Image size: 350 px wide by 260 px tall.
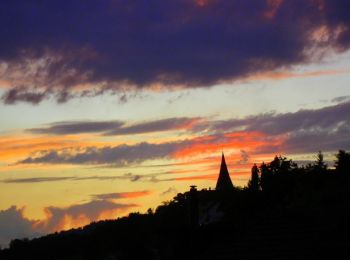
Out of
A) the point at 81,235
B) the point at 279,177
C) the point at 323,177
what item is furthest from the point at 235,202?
the point at 81,235

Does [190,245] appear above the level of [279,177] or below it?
below

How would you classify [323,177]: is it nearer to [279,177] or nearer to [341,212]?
[279,177]

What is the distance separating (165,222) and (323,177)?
132ft

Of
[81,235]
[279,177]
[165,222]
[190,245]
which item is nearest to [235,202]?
[279,177]

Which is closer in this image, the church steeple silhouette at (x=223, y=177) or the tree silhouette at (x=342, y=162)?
the tree silhouette at (x=342, y=162)

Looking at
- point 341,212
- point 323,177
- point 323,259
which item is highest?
point 323,177

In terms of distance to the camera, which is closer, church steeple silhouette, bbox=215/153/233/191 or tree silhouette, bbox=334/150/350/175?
tree silhouette, bbox=334/150/350/175

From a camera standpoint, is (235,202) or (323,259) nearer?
(323,259)

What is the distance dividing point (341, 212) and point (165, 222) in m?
90.3

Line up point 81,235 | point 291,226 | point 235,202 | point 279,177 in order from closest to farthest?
point 291,226 → point 235,202 → point 279,177 → point 81,235

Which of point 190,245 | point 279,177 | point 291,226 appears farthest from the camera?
point 279,177

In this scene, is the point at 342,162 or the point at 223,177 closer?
the point at 342,162

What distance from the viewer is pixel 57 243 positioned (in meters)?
154

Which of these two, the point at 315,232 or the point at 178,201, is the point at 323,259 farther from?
the point at 178,201
